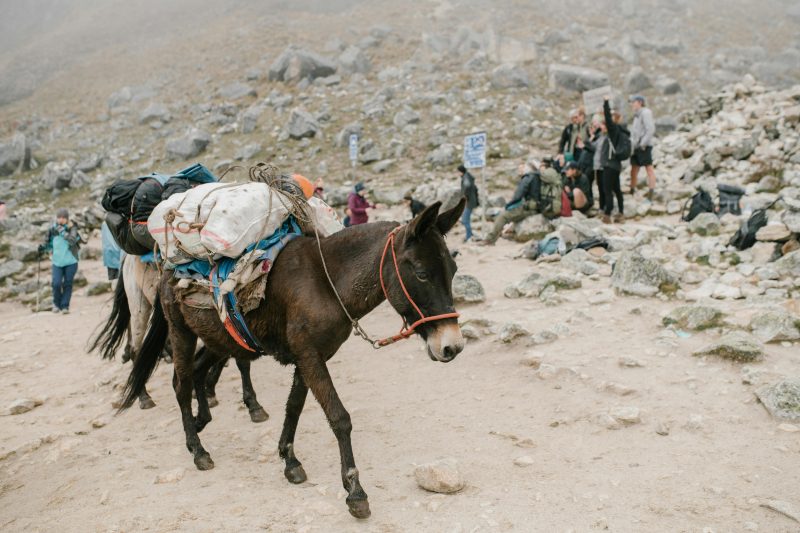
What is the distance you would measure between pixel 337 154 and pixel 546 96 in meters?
10.1

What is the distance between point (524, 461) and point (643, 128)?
31.8ft

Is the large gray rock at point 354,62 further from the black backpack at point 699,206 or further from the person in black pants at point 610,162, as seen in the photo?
the black backpack at point 699,206

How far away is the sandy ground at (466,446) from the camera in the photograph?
10.5 feet

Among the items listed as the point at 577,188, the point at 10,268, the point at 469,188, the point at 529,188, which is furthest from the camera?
the point at 10,268

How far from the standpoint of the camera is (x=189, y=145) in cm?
2353

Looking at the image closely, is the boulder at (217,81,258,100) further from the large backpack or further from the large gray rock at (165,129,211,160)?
the large backpack

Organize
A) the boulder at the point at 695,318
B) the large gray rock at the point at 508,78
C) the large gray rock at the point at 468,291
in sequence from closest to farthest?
1. the boulder at the point at 695,318
2. the large gray rock at the point at 468,291
3. the large gray rock at the point at 508,78

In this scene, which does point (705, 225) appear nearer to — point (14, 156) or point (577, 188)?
point (577, 188)

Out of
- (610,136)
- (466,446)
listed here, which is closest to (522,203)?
(610,136)

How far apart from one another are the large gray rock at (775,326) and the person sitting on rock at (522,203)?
19.4ft

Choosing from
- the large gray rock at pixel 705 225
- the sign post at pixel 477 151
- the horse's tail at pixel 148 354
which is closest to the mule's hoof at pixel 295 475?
the horse's tail at pixel 148 354

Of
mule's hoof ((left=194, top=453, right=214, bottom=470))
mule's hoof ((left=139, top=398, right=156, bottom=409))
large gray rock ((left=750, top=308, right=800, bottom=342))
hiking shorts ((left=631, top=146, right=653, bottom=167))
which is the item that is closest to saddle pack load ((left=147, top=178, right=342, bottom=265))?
mule's hoof ((left=194, top=453, right=214, bottom=470))

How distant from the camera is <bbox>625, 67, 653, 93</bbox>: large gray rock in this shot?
1033 inches

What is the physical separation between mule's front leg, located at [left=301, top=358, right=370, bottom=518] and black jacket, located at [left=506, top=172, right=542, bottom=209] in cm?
814
